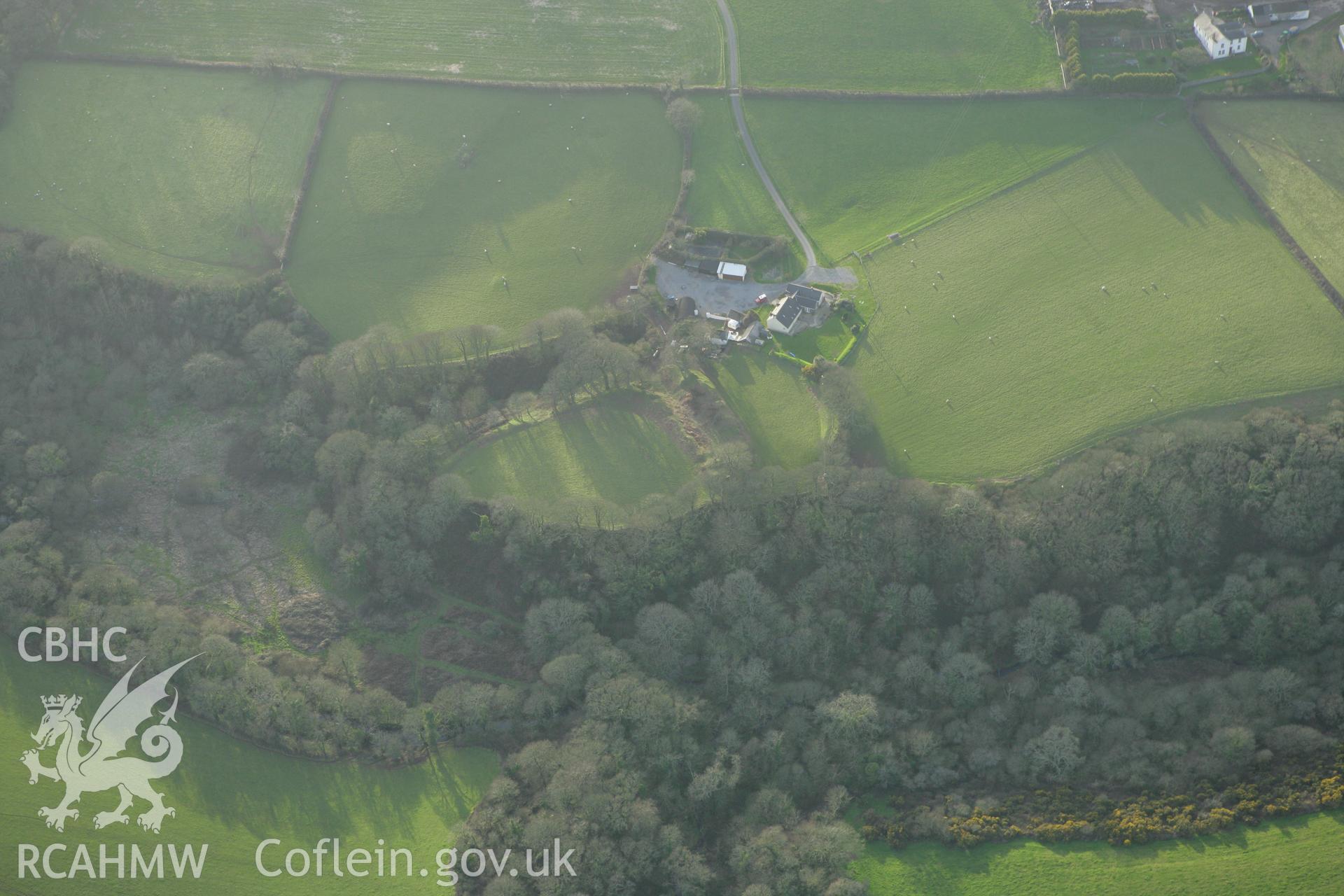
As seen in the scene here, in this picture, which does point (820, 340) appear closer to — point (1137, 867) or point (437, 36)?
point (1137, 867)

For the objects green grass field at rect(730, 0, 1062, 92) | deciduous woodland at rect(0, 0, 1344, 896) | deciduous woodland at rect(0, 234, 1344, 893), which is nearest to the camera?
deciduous woodland at rect(0, 234, 1344, 893)

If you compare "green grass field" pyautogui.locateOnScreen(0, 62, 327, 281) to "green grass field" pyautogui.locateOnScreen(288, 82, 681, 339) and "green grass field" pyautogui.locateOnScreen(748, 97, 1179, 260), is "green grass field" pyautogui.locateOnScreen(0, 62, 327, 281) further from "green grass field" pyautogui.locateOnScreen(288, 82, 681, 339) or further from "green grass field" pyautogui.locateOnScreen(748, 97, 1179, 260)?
"green grass field" pyautogui.locateOnScreen(748, 97, 1179, 260)

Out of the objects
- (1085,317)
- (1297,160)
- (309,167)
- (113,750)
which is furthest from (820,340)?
(113,750)

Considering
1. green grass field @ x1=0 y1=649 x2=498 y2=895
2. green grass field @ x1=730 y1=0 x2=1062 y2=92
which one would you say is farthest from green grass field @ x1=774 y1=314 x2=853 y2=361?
green grass field @ x1=0 y1=649 x2=498 y2=895

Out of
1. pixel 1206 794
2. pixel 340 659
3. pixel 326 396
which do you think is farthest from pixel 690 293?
pixel 1206 794

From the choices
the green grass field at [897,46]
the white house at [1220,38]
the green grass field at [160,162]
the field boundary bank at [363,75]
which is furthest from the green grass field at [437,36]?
the white house at [1220,38]

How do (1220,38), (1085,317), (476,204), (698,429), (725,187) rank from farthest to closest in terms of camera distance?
(476,204)
(1220,38)
(725,187)
(1085,317)
(698,429)

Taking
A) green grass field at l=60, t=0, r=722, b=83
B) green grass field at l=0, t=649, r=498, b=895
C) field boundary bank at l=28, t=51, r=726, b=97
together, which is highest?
green grass field at l=60, t=0, r=722, b=83
